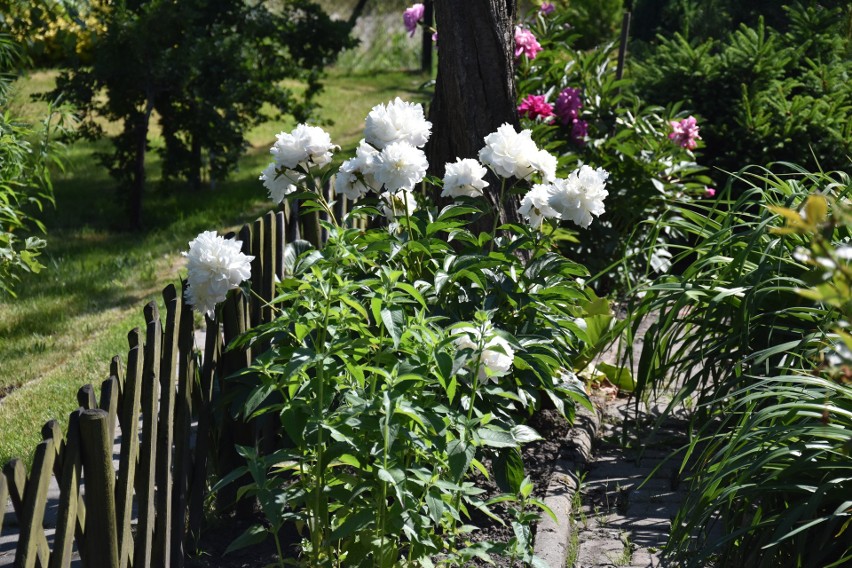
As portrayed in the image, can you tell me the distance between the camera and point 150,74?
24.9ft

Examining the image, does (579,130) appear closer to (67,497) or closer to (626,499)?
(626,499)

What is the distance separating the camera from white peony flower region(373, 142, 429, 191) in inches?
117

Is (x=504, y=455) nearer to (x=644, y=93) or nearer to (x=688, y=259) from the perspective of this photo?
(x=688, y=259)

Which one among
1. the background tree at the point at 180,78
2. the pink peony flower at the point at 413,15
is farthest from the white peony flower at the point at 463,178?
the background tree at the point at 180,78

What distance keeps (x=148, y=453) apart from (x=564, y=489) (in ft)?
5.63

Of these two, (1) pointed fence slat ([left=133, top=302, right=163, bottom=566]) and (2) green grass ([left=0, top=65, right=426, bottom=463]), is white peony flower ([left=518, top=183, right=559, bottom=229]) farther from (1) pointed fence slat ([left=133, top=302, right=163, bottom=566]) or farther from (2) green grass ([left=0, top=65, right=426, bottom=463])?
(2) green grass ([left=0, top=65, right=426, bottom=463])

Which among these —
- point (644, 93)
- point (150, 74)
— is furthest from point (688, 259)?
point (150, 74)

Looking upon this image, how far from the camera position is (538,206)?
3297 millimetres

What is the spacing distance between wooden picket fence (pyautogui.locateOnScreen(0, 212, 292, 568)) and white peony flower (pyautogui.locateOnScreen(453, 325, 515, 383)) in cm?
85

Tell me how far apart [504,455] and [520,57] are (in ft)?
11.7

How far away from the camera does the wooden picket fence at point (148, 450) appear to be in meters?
2.12

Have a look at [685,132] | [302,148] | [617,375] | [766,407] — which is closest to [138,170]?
[685,132]

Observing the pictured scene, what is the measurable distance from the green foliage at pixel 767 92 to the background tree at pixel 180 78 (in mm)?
3258

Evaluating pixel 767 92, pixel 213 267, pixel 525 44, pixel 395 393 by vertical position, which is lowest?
pixel 395 393
